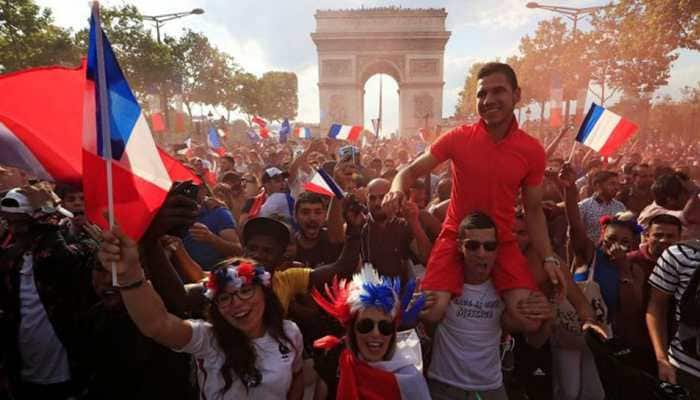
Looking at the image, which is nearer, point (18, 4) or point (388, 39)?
point (18, 4)

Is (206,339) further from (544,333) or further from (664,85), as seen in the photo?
(664,85)

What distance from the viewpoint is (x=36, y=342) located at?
110 inches

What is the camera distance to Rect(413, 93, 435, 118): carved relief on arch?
4816cm

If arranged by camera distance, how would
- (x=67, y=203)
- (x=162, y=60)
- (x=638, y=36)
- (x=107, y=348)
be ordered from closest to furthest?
(x=107, y=348) → (x=67, y=203) → (x=638, y=36) → (x=162, y=60)

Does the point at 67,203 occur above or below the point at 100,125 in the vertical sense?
below

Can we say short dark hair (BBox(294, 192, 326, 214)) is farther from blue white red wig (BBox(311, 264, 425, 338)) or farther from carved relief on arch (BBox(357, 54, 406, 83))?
carved relief on arch (BBox(357, 54, 406, 83))

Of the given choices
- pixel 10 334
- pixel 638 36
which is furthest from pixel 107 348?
pixel 638 36

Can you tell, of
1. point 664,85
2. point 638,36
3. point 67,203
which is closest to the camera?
point 67,203

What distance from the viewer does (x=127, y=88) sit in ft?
7.06

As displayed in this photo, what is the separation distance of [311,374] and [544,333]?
1.49 metres

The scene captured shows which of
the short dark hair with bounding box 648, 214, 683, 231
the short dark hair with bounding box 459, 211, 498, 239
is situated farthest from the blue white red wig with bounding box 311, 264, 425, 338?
the short dark hair with bounding box 648, 214, 683, 231

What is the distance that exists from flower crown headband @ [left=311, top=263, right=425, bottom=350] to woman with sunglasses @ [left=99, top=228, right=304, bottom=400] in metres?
0.22

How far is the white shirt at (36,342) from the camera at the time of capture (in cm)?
278

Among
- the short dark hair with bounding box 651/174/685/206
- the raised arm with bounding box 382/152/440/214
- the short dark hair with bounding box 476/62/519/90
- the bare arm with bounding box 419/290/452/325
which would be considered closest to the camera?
the bare arm with bounding box 419/290/452/325
